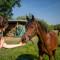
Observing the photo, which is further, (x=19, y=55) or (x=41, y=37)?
(x=19, y=55)

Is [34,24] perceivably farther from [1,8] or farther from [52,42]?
[1,8]

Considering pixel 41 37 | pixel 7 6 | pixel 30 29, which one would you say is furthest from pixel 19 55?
pixel 7 6

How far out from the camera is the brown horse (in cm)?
611

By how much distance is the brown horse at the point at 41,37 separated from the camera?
240 inches

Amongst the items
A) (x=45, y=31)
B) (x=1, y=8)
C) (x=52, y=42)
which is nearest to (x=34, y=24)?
(x=45, y=31)

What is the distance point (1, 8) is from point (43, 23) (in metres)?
28.8

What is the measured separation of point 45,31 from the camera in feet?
22.6

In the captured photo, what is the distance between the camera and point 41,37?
6.70 meters

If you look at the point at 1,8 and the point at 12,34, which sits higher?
the point at 1,8

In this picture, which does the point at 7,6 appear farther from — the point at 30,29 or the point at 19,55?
the point at 30,29

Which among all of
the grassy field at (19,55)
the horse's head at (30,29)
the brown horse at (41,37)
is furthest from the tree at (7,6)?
the horse's head at (30,29)

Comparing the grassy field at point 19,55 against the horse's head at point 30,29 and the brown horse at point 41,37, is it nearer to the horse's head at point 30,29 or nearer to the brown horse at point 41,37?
the brown horse at point 41,37

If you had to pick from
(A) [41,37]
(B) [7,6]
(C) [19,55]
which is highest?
(B) [7,6]

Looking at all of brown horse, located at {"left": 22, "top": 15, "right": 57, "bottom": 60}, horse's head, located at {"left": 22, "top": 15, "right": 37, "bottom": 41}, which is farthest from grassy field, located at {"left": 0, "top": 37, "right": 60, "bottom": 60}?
horse's head, located at {"left": 22, "top": 15, "right": 37, "bottom": 41}
